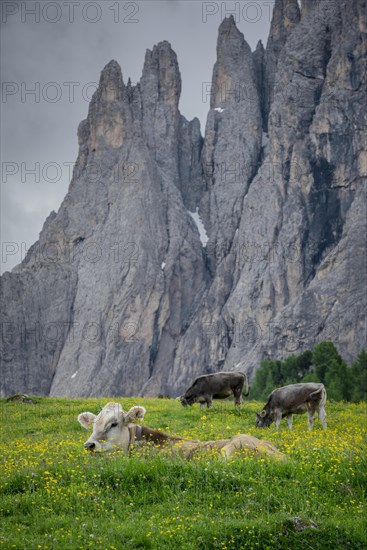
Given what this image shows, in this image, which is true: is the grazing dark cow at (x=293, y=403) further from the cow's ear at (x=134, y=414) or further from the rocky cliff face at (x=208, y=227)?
the rocky cliff face at (x=208, y=227)

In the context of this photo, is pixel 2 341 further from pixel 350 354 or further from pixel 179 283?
pixel 350 354

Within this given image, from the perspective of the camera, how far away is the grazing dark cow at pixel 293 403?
77.4 ft

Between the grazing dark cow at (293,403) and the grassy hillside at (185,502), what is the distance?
10825 millimetres

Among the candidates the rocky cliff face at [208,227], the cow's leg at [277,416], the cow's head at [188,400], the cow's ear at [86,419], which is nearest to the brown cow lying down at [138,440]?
the cow's ear at [86,419]

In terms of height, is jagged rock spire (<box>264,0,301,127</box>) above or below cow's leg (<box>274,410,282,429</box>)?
above

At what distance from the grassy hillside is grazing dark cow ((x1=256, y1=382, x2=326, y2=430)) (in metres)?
10.8

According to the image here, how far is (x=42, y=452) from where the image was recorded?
48.3 feet

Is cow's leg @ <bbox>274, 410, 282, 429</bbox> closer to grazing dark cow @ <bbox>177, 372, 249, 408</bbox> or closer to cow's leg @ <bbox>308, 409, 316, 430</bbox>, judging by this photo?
cow's leg @ <bbox>308, 409, 316, 430</bbox>

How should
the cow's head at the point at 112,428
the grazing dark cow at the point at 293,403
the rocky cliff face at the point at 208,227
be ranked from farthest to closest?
the rocky cliff face at the point at 208,227
the grazing dark cow at the point at 293,403
the cow's head at the point at 112,428

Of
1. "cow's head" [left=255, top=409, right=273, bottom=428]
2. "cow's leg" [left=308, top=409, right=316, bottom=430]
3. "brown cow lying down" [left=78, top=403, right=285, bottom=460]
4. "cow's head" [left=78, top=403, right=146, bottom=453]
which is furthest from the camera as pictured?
"cow's head" [left=255, top=409, right=273, bottom=428]

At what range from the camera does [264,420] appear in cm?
2353

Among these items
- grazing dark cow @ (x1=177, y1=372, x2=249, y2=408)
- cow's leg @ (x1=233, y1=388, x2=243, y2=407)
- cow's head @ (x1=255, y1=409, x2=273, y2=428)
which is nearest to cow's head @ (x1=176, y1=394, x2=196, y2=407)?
grazing dark cow @ (x1=177, y1=372, x2=249, y2=408)

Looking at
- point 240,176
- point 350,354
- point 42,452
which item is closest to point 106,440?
point 42,452

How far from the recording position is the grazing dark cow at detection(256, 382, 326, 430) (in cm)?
2360
